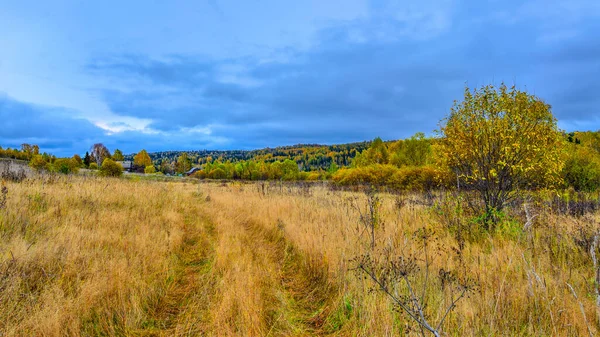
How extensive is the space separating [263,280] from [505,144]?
6.65 metres

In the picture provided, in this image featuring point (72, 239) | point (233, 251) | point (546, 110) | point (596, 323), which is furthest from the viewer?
point (546, 110)

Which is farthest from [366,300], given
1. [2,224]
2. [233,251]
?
[2,224]

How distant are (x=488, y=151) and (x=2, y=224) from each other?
10706 millimetres

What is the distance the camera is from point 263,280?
13.1ft

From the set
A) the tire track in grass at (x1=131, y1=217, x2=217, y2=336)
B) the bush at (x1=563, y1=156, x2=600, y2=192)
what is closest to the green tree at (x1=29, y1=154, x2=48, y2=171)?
the tire track in grass at (x1=131, y1=217, x2=217, y2=336)

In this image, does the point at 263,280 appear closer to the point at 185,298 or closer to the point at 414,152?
the point at 185,298

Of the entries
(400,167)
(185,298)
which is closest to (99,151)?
(400,167)

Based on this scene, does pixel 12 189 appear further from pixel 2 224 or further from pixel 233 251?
pixel 233 251

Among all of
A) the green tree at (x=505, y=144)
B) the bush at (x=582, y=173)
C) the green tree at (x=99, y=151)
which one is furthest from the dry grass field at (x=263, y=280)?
the green tree at (x=99, y=151)

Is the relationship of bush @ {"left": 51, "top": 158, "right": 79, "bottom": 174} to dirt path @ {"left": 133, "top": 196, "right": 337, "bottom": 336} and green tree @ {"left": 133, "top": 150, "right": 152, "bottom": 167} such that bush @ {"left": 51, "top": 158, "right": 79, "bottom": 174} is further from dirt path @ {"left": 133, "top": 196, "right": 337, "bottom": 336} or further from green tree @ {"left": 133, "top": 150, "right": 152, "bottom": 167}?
green tree @ {"left": 133, "top": 150, "right": 152, "bottom": 167}

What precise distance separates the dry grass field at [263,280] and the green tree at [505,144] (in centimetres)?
110

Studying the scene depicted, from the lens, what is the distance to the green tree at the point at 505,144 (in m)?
6.48

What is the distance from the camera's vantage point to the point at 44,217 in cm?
555

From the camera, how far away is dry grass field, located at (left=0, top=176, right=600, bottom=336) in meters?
2.69
